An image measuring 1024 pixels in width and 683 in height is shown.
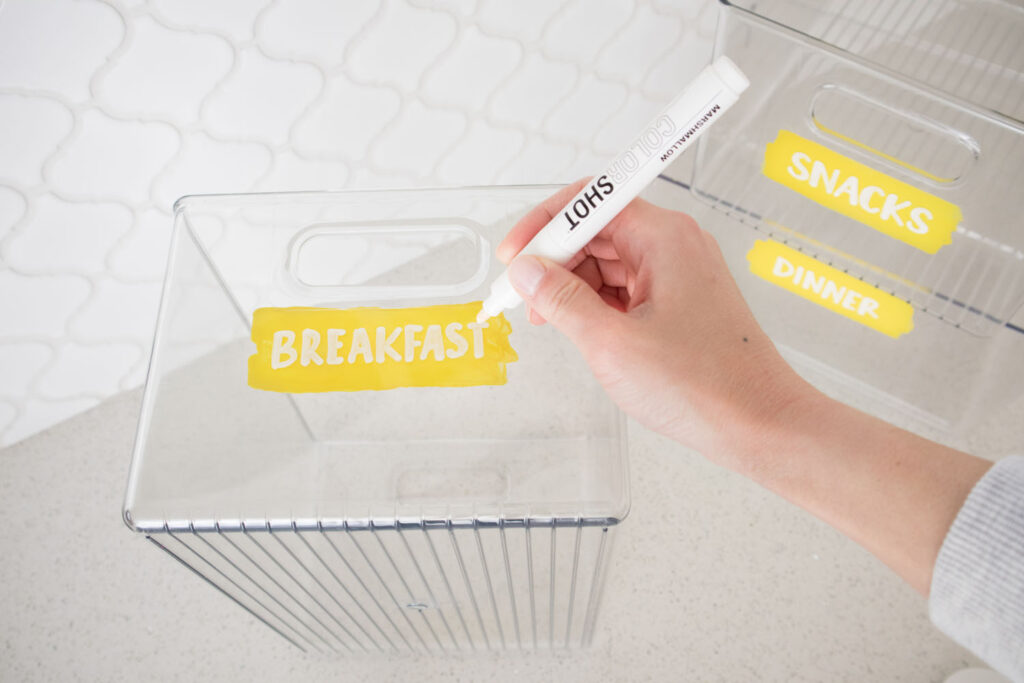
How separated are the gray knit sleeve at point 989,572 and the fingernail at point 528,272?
1.00 feet

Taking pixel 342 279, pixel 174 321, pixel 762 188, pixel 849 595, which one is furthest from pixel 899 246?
pixel 174 321

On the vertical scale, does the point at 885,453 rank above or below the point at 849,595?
above

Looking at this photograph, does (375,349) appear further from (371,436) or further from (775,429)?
(775,429)

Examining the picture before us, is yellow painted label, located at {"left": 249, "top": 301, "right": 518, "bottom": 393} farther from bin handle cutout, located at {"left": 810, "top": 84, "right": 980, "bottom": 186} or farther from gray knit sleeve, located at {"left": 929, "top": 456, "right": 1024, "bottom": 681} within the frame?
bin handle cutout, located at {"left": 810, "top": 84, "right": 980, "bottom": 186}

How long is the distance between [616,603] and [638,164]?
23.6 inches

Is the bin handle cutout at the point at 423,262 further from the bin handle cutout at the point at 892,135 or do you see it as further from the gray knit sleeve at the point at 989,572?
the bin handle cutout at the point at 892,135

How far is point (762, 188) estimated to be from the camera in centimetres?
101

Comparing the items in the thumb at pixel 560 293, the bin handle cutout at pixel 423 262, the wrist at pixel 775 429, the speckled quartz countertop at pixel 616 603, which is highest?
the thumb at pixel 560 293

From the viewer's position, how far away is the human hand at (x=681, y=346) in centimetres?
54

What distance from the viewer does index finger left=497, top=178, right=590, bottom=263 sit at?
24.0 inches

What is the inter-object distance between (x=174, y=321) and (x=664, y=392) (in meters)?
0.39

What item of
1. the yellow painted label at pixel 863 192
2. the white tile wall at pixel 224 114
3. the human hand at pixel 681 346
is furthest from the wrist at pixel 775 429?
the white tile wall at pixel 224 114

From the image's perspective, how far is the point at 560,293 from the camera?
543 millimetres

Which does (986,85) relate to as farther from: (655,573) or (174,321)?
(174,321)
